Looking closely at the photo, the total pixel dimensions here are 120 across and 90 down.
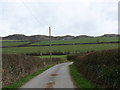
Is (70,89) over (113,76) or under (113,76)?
under

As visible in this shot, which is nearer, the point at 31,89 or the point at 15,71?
the point at 31,89

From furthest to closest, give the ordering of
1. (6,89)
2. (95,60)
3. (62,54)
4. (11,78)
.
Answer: (62,54)
(11,78)
(95,60)
(6,89)

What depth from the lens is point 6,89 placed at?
1544 cm

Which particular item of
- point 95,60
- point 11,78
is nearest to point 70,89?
point 95,60

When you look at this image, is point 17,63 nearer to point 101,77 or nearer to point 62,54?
point 101,77

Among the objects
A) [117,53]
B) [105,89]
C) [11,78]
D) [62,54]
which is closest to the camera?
[105,89]

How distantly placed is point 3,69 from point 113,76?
1072 centimetres

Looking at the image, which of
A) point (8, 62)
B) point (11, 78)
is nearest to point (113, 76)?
point (11, 78)

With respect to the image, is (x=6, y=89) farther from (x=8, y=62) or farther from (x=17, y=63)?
(x=17, y=63)

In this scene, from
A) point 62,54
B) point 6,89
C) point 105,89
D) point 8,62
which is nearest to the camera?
point 105,89

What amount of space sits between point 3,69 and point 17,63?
216 inches

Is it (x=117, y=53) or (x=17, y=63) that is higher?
(x=117, y=53)

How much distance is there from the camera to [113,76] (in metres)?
12.5

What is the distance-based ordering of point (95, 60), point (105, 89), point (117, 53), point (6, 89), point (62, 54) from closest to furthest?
point (105, 89)
point (117, 53)
point (6, 89)
point (95, 60)
point (62, 54)
